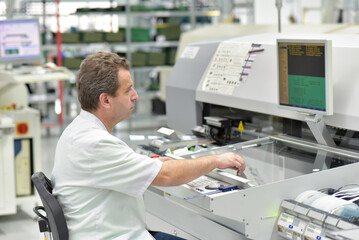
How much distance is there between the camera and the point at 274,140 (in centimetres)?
312

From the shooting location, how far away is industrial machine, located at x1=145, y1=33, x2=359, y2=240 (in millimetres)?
2371

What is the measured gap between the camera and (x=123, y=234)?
2.26 meters

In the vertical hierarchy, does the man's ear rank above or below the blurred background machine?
above

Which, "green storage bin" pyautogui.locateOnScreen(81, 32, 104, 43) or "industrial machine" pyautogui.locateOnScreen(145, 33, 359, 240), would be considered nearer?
"industrial machine" pyautogui.locateOnScreen(145, 33, 359, 240)

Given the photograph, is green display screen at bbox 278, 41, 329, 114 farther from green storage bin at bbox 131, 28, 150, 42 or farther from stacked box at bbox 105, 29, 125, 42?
green storage bin at bbox 131, 28, 150, 42

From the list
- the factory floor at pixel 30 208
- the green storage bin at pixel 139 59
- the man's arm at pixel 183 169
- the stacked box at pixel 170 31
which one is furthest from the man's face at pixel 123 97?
the stacked box at pixel 170 31

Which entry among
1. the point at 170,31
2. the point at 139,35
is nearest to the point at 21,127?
the point at 139,35

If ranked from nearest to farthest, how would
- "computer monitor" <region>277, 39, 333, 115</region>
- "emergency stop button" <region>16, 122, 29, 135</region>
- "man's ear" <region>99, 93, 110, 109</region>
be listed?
"man's ear" <region>99, 93, 110, 109</region>
"computer monitor" <region>277, 39, 333, 115</region>
"emergency stop button" <region>16, 122, 29, 135</region>

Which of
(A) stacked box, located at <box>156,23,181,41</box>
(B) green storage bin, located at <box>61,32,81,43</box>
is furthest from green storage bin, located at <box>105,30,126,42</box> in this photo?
(A) stacked box, located at <box>156,23,181,41</box>

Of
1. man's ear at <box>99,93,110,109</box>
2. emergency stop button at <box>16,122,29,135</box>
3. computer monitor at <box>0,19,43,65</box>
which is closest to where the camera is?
man's ear at <box>99,93,110,109</box>

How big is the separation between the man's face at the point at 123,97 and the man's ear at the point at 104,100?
0.08 ft

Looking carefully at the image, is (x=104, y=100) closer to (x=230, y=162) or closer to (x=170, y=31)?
(x=230, y=162)

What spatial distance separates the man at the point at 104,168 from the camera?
7.09 feet

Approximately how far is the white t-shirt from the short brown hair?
8 cm
